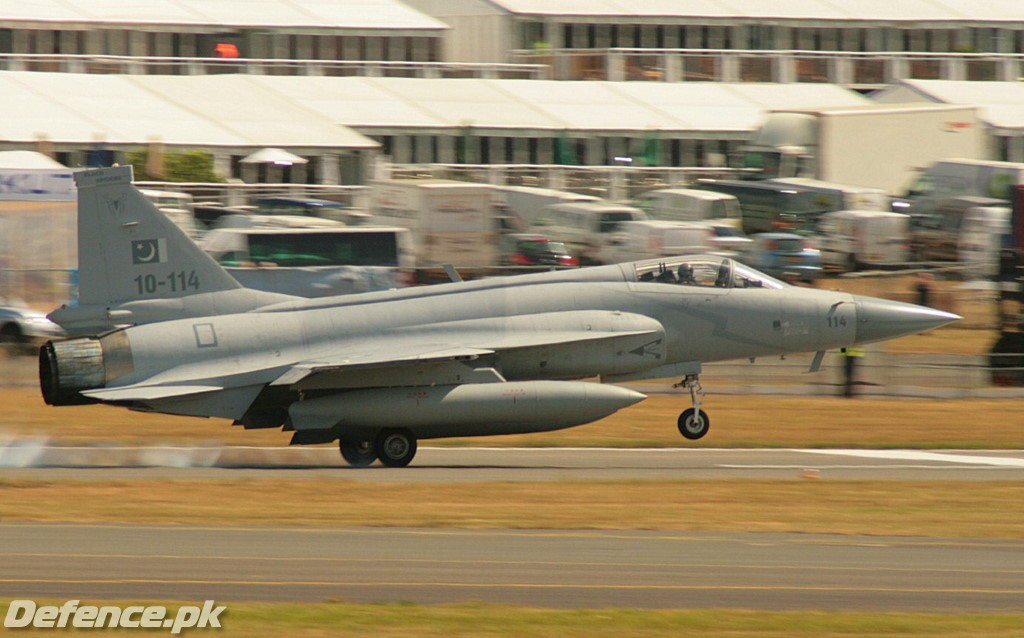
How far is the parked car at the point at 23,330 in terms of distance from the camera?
106ft

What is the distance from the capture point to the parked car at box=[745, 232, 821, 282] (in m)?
42.2

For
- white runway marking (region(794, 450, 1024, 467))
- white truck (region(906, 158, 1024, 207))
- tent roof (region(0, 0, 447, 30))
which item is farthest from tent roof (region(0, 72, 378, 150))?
white runway marking (region(794, 450, 1024, 467))

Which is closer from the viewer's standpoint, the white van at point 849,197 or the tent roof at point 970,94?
the white van at point 849,197

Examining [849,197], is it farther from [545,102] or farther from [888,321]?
[888,321]

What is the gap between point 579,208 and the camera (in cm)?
4550

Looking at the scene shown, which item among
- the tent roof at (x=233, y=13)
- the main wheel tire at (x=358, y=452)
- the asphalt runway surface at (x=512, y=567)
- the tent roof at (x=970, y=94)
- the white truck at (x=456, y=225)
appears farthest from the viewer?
the tent roof at (x=233, y=13)

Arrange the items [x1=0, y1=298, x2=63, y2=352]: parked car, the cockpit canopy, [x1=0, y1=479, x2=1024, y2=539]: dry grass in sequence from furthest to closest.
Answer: [x1=0, y1=298, x2=63, y2=352]: parked car
the cockpit canopy
[x1=0, y1=479, x2=1024, y2=539]: dry grass

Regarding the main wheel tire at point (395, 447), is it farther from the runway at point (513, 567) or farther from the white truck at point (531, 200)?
the white truck at point (531, 200)

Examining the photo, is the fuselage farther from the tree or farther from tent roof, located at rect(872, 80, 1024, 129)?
tent roof, located at rect(872, 80, 1024, 129)

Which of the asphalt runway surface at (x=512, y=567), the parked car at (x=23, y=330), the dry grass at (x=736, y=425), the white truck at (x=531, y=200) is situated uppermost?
the white truck at (x=531, y=200)

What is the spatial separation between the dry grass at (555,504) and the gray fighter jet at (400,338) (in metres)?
1.52

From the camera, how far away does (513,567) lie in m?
13.6

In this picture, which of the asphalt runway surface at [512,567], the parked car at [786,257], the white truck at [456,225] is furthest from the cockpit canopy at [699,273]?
the parked car at [786,257]

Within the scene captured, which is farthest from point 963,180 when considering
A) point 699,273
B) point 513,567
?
point 513,567
